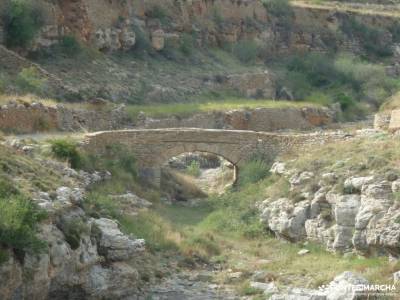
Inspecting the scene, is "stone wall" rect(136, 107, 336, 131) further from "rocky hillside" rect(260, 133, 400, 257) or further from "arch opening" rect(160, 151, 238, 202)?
"rocky hillside" rect(260, 133, 400, 257)

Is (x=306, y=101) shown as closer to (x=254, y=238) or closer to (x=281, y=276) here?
(x=254, y=238)

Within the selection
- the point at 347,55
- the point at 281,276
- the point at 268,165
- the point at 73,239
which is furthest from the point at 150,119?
the point at 347,55

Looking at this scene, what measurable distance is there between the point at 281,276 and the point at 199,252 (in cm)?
297

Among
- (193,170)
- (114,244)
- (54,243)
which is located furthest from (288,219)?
(193,170)

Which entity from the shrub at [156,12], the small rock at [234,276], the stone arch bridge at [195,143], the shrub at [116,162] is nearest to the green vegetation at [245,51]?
the shrub at [156,12]

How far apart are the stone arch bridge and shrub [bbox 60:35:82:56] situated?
34.0 ft

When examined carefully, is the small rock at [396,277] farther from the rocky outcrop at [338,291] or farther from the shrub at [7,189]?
the shrub at [7,189]

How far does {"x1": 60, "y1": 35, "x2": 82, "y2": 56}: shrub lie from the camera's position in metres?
43.8

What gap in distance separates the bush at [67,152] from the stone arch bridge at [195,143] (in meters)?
2.99

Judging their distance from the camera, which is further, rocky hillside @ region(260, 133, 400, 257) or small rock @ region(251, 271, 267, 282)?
rocky hillside @ region(260, 133, 400, 257)

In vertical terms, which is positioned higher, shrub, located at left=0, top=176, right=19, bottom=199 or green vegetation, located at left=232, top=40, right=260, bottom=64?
shrub, located at left=0, top=176, right=19, bottom=199

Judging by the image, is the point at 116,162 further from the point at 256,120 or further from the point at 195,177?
the point at 256,120

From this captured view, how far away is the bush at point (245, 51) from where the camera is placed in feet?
180

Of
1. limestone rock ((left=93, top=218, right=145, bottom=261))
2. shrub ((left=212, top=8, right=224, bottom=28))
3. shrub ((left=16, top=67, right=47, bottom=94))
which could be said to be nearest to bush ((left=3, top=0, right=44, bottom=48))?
shrub ((left=16, top=67, right=47, bottom=94))
